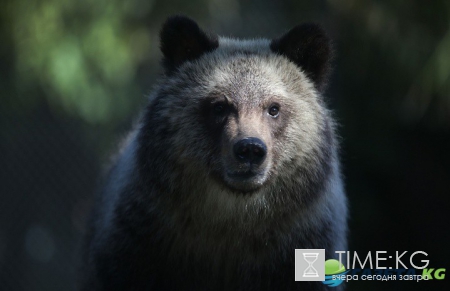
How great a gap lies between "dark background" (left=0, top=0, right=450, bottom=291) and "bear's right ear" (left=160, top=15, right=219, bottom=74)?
113 inches

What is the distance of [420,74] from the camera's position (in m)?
7.50

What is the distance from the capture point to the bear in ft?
13.5

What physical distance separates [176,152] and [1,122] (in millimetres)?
4623

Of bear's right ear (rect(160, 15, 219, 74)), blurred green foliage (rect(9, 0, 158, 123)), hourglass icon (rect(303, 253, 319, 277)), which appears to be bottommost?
hourglass icon (rect(303, 253, 319, 277))

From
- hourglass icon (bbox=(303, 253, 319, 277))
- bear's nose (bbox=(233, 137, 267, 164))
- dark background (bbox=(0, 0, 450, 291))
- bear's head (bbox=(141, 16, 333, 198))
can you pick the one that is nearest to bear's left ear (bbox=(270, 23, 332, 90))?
bear's head (bbox=(141, 16, 333, 198))

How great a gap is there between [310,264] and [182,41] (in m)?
1.46

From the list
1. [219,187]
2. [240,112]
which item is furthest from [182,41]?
[219,187]

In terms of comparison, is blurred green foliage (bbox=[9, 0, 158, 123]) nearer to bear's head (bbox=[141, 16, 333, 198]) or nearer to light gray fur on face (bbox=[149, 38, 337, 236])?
bear's head (bbox=[141, 16, 333, 198])

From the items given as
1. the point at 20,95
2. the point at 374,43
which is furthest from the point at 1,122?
the point at 374,43

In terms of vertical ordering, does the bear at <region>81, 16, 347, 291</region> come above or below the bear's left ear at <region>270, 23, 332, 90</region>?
below

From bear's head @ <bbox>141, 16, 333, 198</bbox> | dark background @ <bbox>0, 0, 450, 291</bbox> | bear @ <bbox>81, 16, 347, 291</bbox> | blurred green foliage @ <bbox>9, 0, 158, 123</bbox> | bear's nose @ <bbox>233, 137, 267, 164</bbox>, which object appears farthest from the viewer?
dark background @ <bbox>0, 0, 450, 291</bbox>

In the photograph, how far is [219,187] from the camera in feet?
13.6

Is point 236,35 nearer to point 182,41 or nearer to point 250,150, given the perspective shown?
point 182,41

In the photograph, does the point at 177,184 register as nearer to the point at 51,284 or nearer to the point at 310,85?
the point at 310,85
